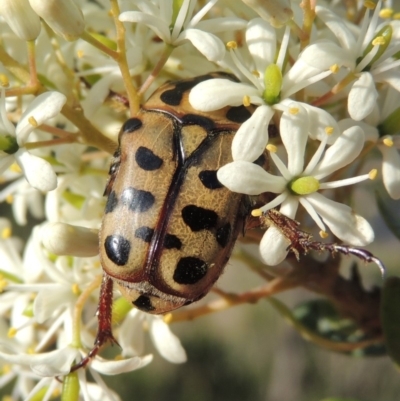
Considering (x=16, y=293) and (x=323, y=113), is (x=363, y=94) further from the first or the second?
(x=16, y=293)

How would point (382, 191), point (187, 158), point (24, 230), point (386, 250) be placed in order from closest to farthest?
point (187, 158) → point (382, 191) → point (24, 230) → point (386, 250)

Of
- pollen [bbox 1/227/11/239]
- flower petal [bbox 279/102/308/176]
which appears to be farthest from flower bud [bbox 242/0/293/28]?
pollen [bbox 1/227/11/239]

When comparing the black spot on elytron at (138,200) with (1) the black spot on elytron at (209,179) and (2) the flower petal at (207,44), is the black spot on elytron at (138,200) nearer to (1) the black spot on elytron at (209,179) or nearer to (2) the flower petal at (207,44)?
(1) the black spot on elytron at (209,179)

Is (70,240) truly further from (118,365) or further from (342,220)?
(342,220)

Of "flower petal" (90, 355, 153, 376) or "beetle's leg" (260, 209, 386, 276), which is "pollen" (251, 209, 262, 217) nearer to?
"beetle's leg" (260, 209, 386, 276)

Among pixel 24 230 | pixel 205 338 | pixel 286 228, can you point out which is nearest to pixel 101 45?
pixel 286 228
